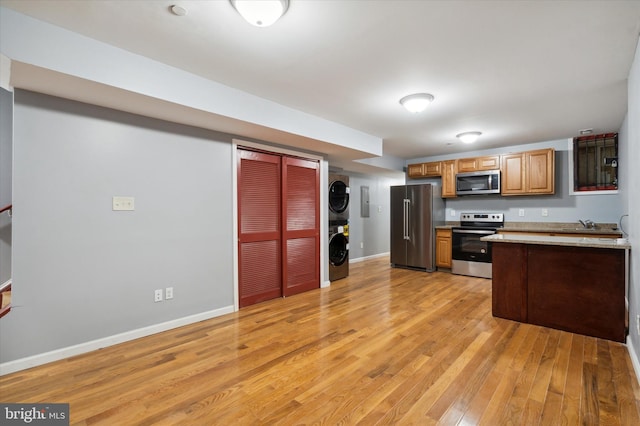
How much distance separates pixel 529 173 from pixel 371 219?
11.3 ft

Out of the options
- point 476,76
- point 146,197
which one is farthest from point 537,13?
point 146,197

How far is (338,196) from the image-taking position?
17.5 ft

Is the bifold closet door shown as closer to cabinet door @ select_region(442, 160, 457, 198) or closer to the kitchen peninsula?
the kitchen peninsula

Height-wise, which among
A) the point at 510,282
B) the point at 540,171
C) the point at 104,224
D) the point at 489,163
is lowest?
the point at 510,282

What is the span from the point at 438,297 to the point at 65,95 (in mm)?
4624

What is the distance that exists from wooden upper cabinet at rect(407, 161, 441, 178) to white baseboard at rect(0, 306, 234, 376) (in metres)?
4.89

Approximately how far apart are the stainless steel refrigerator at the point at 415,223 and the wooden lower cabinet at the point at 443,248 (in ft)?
0.34

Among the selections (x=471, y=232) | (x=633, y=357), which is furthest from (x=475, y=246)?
(x=633, y=357)

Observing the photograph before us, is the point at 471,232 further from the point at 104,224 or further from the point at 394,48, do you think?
the point at 104,224

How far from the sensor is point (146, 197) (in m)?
2.95

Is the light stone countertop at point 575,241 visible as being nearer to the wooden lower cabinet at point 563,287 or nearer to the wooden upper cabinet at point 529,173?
the wooden lower cabinet at point 563,287

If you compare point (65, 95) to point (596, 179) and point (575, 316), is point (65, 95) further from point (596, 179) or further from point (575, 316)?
point (596, 179)

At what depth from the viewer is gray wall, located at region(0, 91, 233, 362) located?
7.66 feet

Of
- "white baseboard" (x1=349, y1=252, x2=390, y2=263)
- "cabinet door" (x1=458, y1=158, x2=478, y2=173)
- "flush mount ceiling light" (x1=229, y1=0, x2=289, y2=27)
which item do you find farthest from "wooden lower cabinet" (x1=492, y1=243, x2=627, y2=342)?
"white baseboard" (x1=349, y1=252, x2=390, y2=263)
